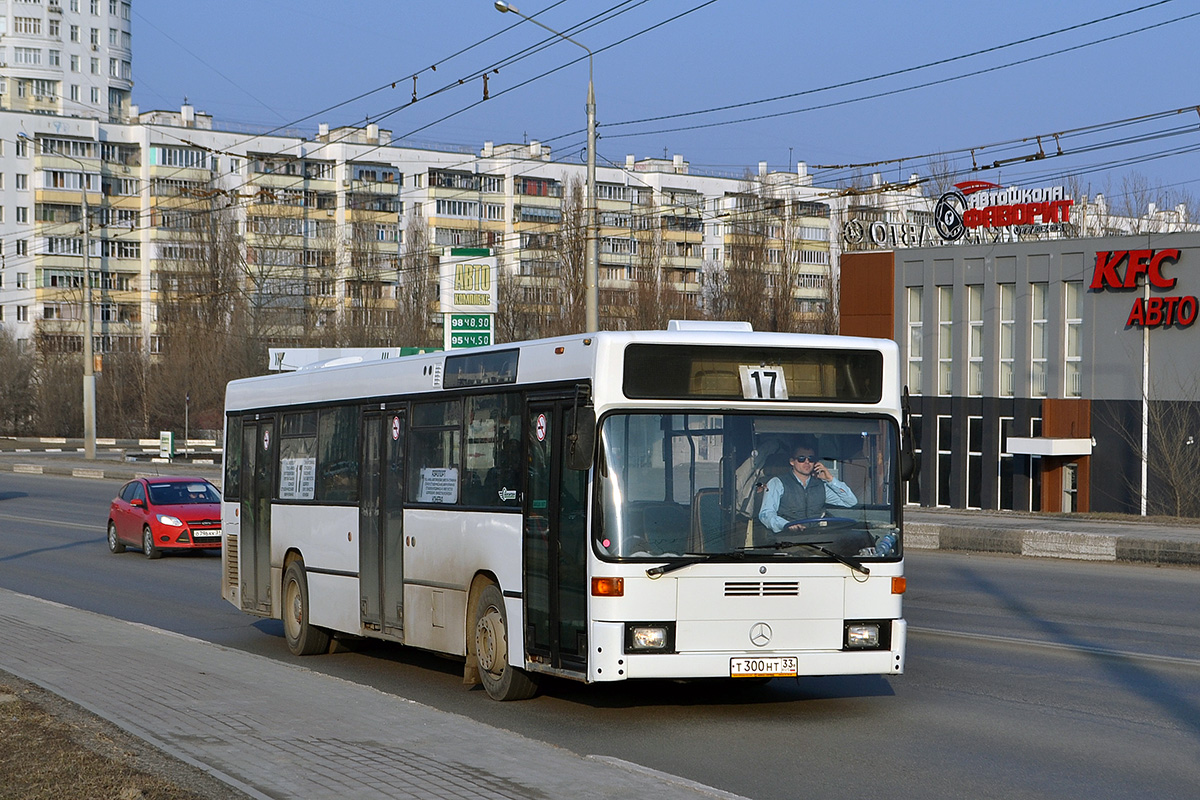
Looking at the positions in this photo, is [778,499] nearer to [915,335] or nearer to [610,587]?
[610,587]

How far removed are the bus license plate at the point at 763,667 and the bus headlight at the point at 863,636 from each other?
41 cm

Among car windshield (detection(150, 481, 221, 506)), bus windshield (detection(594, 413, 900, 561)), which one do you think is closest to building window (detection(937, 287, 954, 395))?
car windshield (detection(150, 481, 221, 506))

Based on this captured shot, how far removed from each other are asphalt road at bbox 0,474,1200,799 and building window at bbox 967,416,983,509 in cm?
2826

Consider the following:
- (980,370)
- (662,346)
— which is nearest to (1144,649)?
(662,346)

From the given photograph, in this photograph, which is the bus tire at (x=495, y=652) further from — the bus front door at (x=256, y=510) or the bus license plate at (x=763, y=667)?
the bus front door at (x=256, y=510)

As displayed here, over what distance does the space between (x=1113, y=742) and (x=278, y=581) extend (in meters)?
8.45

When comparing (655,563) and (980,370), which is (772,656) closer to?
(655,563)

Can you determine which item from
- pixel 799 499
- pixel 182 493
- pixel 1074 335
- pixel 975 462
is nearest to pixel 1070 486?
pixel 975 462

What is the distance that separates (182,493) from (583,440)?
19.1 meters

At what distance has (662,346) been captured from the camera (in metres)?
9.17

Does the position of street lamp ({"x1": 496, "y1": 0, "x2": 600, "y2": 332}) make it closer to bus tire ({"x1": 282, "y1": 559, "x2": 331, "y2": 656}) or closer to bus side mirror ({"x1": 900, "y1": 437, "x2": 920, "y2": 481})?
bus tire ({"x1": 282, "y1": 559, "x2": 331, "y2": 656})

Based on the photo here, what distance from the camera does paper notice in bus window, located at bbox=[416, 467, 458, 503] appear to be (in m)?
10.9

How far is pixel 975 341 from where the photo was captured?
46531 millimetres

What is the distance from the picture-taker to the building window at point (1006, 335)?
4541cm
